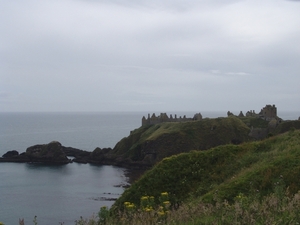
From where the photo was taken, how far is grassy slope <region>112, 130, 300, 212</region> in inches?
612

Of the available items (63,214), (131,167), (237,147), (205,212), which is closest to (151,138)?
(131,167)

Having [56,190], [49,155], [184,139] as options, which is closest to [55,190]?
[56,190]

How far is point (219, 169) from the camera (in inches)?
780

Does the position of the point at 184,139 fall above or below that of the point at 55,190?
above

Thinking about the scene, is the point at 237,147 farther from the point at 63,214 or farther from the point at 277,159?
the point at 63,214

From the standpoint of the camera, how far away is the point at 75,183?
74562 mm

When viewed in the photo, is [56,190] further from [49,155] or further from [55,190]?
[49,155]

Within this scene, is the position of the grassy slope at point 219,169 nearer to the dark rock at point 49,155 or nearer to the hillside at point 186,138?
the hillside at point 186,138

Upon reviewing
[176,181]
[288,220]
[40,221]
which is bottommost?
[40,221]

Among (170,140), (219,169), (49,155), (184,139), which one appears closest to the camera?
(219,169)

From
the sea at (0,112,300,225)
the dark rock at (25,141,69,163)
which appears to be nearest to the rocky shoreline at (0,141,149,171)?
the dark rock at (25,141,69,163)

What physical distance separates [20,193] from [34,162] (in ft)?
126

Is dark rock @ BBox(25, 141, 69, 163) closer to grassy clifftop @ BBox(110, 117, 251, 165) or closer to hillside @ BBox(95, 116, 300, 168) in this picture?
hillside @ BBox(95, 116, 300, 168)

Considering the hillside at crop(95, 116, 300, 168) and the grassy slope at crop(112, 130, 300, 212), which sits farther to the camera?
the hillside at crop(95, 116, 300, 168)
